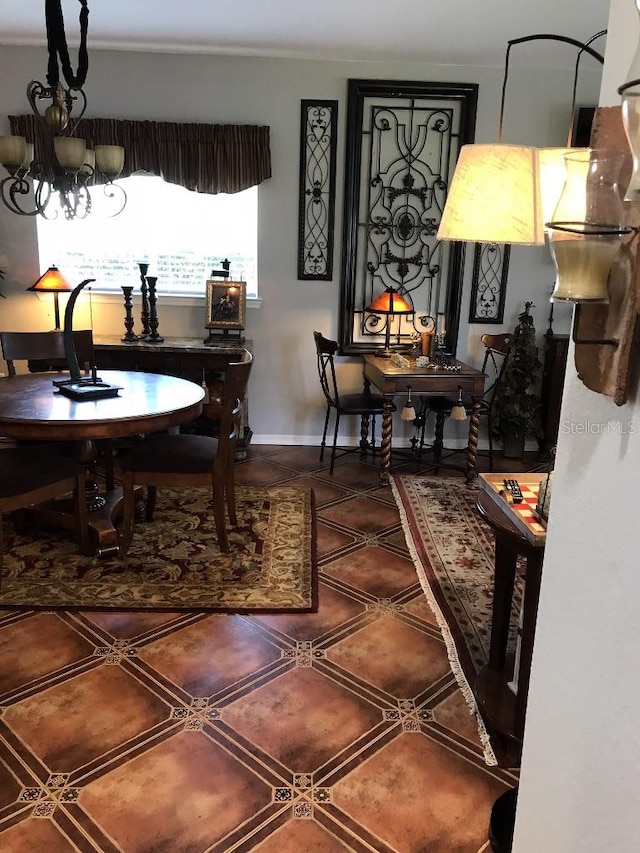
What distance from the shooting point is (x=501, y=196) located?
1.61 meters

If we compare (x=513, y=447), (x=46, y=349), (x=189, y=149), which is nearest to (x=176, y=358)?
(x=46, y=349)

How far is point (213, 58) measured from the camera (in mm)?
4418

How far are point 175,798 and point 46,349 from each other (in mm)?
2817

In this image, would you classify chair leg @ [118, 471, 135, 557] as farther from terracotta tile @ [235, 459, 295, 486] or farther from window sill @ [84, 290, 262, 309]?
window sill @ [84, 290, 262, 309]

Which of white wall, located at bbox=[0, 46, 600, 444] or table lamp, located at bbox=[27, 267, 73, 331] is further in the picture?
white wall, located at bbox=[0, 46, 600, 444]

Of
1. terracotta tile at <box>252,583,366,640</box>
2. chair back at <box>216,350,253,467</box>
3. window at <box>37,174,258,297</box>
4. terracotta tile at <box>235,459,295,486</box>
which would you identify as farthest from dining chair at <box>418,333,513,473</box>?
terracotta tile at <box>252,583,366,640</box>

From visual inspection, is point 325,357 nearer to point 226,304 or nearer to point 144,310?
point 226,304

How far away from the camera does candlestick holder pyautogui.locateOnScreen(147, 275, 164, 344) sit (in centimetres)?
450

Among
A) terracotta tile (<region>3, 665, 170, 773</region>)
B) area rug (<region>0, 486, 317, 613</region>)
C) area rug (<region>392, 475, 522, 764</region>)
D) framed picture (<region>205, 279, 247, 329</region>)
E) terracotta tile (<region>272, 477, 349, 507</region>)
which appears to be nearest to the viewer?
terracotta tile (<region>3, 665, 170, 773</region>)

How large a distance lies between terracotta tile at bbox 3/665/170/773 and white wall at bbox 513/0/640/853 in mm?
1342

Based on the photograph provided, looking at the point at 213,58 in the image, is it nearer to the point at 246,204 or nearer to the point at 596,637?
the point at 246,204

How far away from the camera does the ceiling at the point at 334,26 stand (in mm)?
3549

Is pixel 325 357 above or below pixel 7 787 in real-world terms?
above

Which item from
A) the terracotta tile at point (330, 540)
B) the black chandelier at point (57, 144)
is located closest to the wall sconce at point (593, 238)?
the black chandelier at point (57, 144)
